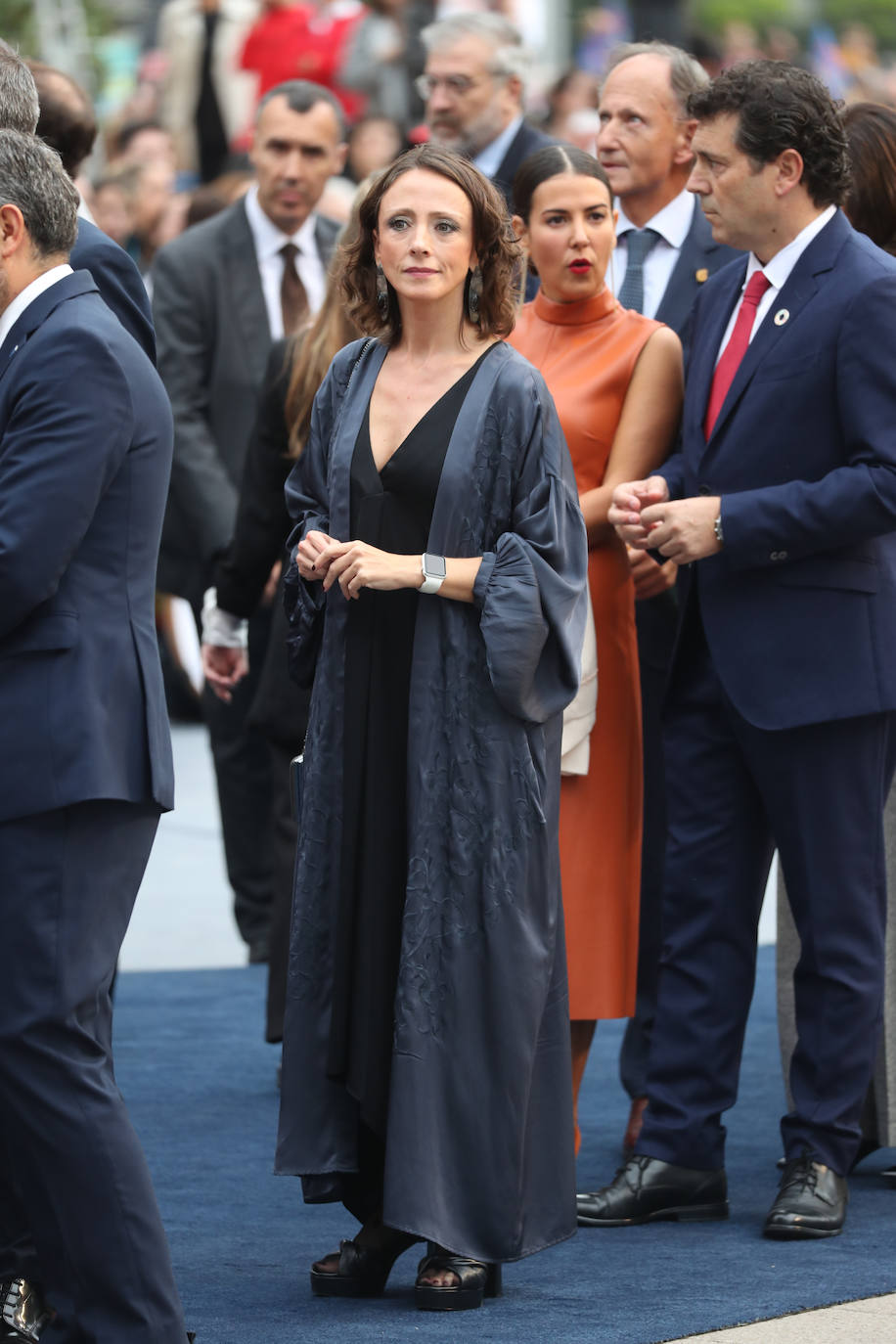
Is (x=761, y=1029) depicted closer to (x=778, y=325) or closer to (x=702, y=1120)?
(x=702, y=1120)

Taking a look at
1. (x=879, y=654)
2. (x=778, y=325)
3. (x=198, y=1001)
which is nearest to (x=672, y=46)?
(x=778, y=325)

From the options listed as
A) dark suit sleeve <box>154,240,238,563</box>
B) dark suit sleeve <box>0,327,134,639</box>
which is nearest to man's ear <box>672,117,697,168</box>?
dark suit sleeve <box>154,240,238,563</box>

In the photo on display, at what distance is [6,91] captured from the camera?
4.25 metres

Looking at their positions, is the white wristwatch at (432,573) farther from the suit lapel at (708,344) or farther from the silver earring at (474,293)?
the suit lapel at (708,344)

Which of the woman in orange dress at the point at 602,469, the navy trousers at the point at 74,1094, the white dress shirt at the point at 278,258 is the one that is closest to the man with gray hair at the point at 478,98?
the white dress shirt at the point at 278,258

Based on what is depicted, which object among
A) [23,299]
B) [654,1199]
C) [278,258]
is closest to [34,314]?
[23,299]

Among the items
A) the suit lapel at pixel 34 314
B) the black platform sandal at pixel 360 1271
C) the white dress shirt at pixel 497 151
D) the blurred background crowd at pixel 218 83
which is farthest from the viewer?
the blurred background crowd at pixel 218 83

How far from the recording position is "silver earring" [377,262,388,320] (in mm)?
4336

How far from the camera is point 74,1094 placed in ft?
11.3

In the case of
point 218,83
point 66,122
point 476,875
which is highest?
point 218,83

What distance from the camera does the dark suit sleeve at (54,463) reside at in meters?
3.36

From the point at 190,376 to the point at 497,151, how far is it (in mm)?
1120

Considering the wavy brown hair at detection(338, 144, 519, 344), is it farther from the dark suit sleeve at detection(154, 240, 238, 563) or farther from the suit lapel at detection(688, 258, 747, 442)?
the dark suit sleeve at detection(154, 240, 238, 563)

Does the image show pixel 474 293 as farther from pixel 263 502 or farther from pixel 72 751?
pixel 263 502
